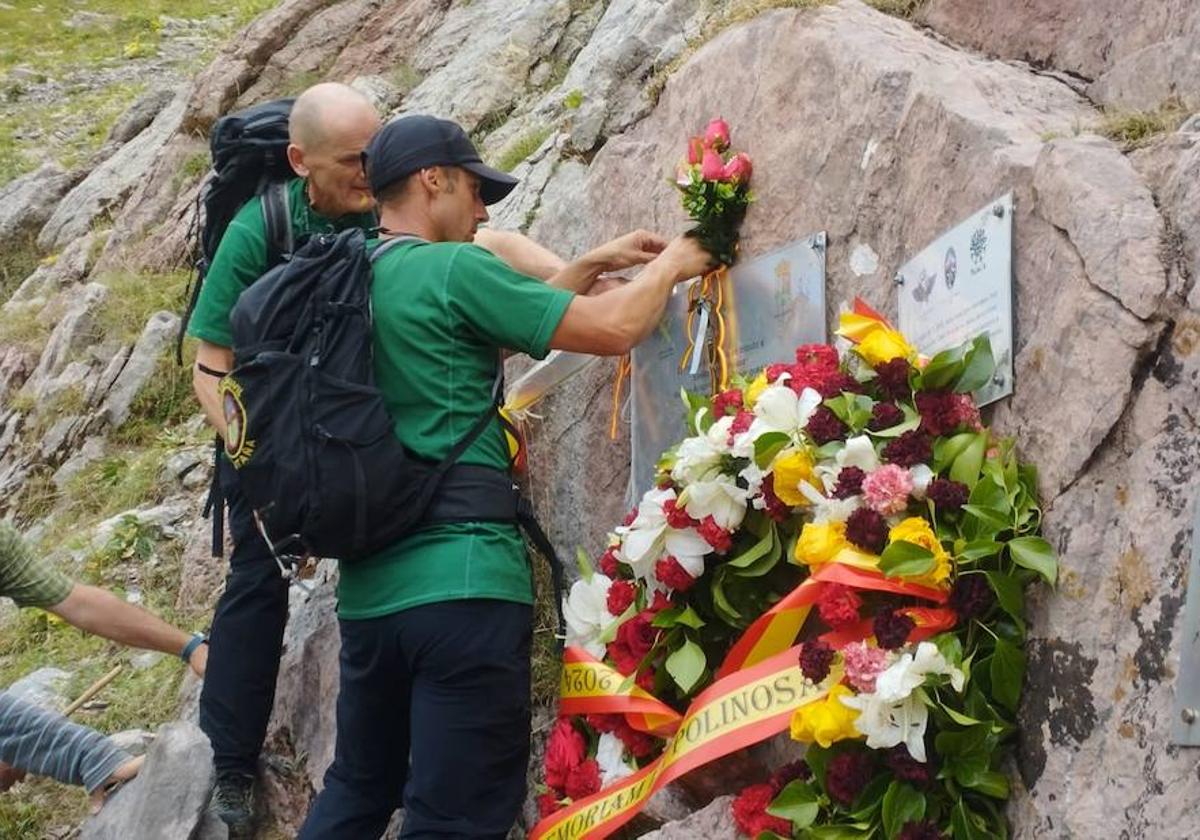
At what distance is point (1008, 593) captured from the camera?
3.22m

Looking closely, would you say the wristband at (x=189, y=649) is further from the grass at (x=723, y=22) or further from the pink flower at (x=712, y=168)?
the grass at (x=723, y=22)

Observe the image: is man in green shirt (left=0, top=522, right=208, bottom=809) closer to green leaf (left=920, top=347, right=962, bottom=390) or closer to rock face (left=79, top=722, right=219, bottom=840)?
rock face (left=79, top=722, right=219, bottom=840)

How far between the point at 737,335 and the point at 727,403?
24.3 inches

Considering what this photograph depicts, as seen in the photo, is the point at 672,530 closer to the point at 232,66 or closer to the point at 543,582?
the point at 543,582

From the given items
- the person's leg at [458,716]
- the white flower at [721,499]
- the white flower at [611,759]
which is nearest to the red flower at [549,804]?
the white flower at [611,759]

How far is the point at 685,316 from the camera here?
4.98 m

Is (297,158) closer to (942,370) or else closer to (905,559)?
(942,370)

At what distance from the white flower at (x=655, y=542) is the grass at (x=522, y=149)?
14.4 feet

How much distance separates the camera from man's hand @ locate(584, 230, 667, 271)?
483 centimetres

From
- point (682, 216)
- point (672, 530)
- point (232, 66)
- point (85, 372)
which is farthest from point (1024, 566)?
point (232, 66)

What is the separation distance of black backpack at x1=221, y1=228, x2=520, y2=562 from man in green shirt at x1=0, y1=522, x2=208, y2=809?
1949mm

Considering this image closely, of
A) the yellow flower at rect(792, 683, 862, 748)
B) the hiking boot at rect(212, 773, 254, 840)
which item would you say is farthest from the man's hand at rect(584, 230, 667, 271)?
the hiking boot at rect(212, 773, 254, 840)

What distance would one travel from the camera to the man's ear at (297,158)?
521 centimetres

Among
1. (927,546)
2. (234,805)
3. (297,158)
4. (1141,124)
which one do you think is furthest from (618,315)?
(234,805)
